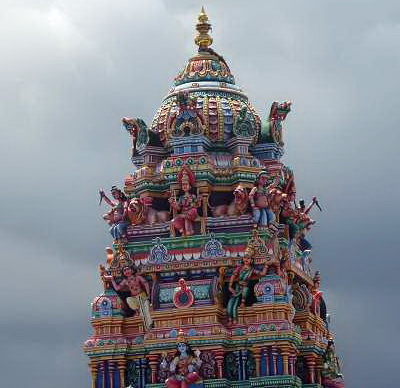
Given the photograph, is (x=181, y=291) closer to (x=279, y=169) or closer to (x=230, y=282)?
(x=230, y=282)

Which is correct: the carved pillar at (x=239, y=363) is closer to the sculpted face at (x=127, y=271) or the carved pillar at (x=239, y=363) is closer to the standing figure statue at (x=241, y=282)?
the standing figure statue at (x=241, y=282)

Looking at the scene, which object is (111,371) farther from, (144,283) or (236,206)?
(236,206)

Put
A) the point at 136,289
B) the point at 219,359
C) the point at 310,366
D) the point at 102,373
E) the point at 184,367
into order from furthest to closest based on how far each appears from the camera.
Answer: the point at 310,366
the point at 136,289
the point at 102,373
the point at 219,359
the point at 184,367

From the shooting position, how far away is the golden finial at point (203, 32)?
61719 mm

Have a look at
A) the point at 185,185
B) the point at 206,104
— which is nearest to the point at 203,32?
Result: the point at 206,104

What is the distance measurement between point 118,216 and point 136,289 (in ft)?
9.07

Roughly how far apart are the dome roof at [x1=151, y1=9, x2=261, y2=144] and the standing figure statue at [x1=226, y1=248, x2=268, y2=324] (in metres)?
5.17

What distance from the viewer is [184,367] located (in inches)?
2163

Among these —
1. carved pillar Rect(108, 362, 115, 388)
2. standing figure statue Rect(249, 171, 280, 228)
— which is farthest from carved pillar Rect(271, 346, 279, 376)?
carved pillar Rect(108, 362, 115, 388)

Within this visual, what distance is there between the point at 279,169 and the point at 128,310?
24.8 ft

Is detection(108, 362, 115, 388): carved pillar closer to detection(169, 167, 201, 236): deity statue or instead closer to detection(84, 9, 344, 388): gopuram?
detection(84, 9, 344, 388): gopuram

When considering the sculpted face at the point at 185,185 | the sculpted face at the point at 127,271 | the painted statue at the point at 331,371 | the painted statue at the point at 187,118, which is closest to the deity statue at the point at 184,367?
the sculpted face at the point at 127,271

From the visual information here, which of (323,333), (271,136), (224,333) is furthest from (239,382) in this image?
(271,136)

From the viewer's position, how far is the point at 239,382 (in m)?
55.1
